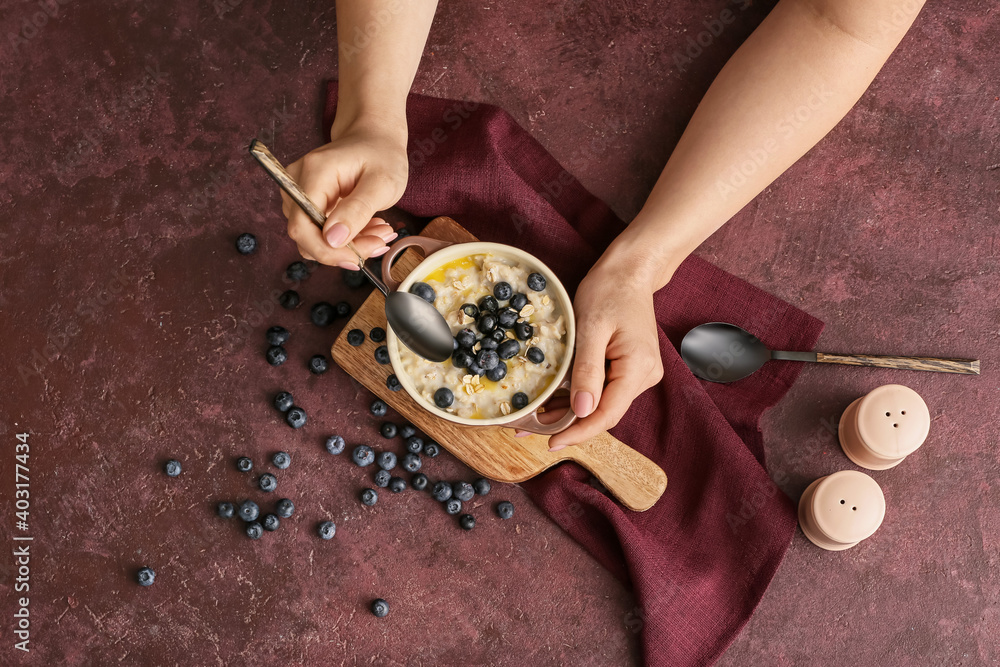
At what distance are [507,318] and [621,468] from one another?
0.60 meters

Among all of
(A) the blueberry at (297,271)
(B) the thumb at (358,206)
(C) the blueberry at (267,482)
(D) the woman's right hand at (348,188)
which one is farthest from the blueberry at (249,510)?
(B) the thumb at (358,206)

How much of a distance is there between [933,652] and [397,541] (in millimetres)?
1646

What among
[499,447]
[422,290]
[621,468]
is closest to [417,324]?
[422,290]

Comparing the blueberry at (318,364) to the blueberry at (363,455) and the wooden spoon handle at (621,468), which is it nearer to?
the blueberry at (363,455)

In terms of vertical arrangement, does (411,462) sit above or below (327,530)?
above

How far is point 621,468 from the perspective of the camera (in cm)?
212

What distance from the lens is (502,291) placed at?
1.87 meters

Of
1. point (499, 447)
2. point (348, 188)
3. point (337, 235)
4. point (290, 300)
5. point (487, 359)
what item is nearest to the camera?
point (337, 235)

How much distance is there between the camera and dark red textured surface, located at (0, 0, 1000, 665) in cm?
218

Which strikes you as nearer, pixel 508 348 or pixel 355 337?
pixel 508 348

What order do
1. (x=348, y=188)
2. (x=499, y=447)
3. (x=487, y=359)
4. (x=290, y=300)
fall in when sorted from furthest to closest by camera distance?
(x=290, y=300) → (x=499, y=447) → (x=487, y=359) → (x=348, y=188)

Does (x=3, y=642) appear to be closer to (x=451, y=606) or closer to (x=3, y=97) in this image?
(x=451, y=606)

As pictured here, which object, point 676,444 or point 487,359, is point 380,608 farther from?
point 676,444

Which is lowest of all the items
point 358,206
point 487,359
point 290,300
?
point 290,300
